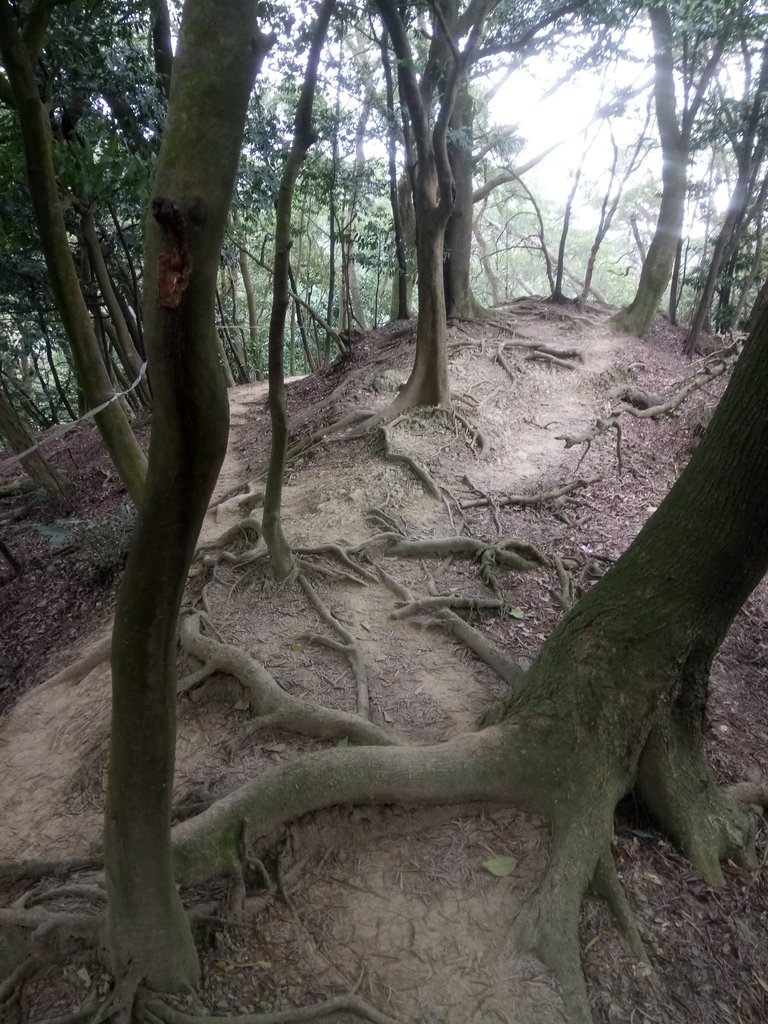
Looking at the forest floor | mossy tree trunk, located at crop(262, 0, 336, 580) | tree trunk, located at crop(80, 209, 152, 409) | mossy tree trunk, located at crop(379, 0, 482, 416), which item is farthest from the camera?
tree trunk, located at crop(80, 209, 152, 409)

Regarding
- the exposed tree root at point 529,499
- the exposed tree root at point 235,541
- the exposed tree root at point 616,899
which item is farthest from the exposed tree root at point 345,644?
the exposed tree root at point 529,499

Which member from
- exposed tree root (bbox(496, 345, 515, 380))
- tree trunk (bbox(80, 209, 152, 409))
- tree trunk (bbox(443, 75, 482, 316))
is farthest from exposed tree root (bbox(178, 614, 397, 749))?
tree trunk (bbox(443, 75, 482, 316))

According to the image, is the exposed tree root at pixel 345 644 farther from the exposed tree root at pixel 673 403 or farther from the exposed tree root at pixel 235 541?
the exposed tree root at pixel 673 403

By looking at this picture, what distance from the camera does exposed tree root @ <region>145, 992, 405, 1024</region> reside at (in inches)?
89.8

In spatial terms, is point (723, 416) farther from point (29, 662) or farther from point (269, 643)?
point (29, 662)

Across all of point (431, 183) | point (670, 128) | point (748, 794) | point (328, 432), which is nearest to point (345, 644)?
point (748, 794)

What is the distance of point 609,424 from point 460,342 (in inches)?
230

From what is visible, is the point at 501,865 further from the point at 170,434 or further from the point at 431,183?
the point at 431,183

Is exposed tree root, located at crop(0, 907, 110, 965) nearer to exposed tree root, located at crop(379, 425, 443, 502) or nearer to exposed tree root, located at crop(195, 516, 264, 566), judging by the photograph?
exposed tree root, located at crop(195, 516, 264, 566)

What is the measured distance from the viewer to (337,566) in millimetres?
5566

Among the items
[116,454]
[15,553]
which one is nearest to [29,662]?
[116,454]

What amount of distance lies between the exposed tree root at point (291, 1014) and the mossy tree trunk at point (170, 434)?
A: 0.25 meters

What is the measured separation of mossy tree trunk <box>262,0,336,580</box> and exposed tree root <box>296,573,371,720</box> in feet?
1.24

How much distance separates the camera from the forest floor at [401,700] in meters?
2.55
